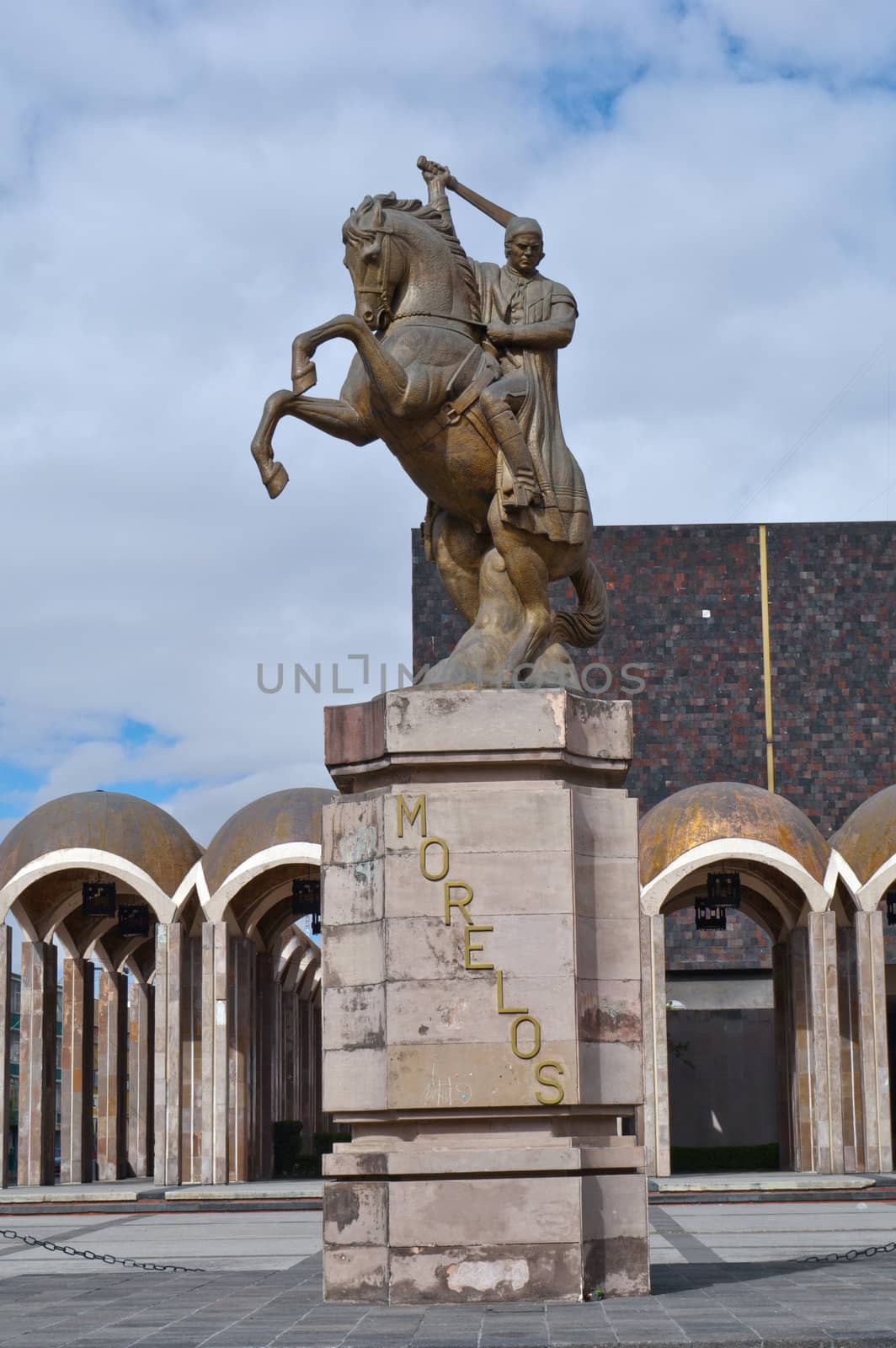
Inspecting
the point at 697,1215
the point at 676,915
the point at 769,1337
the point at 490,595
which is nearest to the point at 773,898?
the point at 676,915

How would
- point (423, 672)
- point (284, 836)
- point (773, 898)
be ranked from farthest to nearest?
point (773, 898) < point (284, 836) < point (423, 672)

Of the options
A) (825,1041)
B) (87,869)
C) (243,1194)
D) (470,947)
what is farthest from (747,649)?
(470,947)

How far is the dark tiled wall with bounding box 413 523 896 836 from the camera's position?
31969mm

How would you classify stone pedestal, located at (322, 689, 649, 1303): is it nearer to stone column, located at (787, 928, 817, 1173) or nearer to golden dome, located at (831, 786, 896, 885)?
stone column, located at (787, 928, 817, 1173)

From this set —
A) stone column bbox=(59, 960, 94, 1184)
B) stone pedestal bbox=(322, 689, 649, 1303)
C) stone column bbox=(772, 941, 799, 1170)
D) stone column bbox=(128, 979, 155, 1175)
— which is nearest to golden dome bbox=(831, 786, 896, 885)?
stone column bbox=(772, 941, 799, 1170)

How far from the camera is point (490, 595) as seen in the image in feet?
29.7

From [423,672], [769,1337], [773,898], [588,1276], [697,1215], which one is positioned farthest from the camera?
[773,898]

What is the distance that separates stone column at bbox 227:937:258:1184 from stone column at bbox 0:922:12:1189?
273 centimetres

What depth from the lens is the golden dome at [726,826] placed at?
Answer: 2277 cm

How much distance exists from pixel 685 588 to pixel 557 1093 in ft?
83.9

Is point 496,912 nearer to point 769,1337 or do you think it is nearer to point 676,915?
point 769,1337

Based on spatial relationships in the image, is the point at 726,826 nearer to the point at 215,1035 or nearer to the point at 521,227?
the point at 215,1035

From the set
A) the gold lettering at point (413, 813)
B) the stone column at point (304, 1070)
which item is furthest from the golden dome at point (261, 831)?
the gold lettering at point (413, 813)

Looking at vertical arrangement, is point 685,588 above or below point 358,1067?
above
